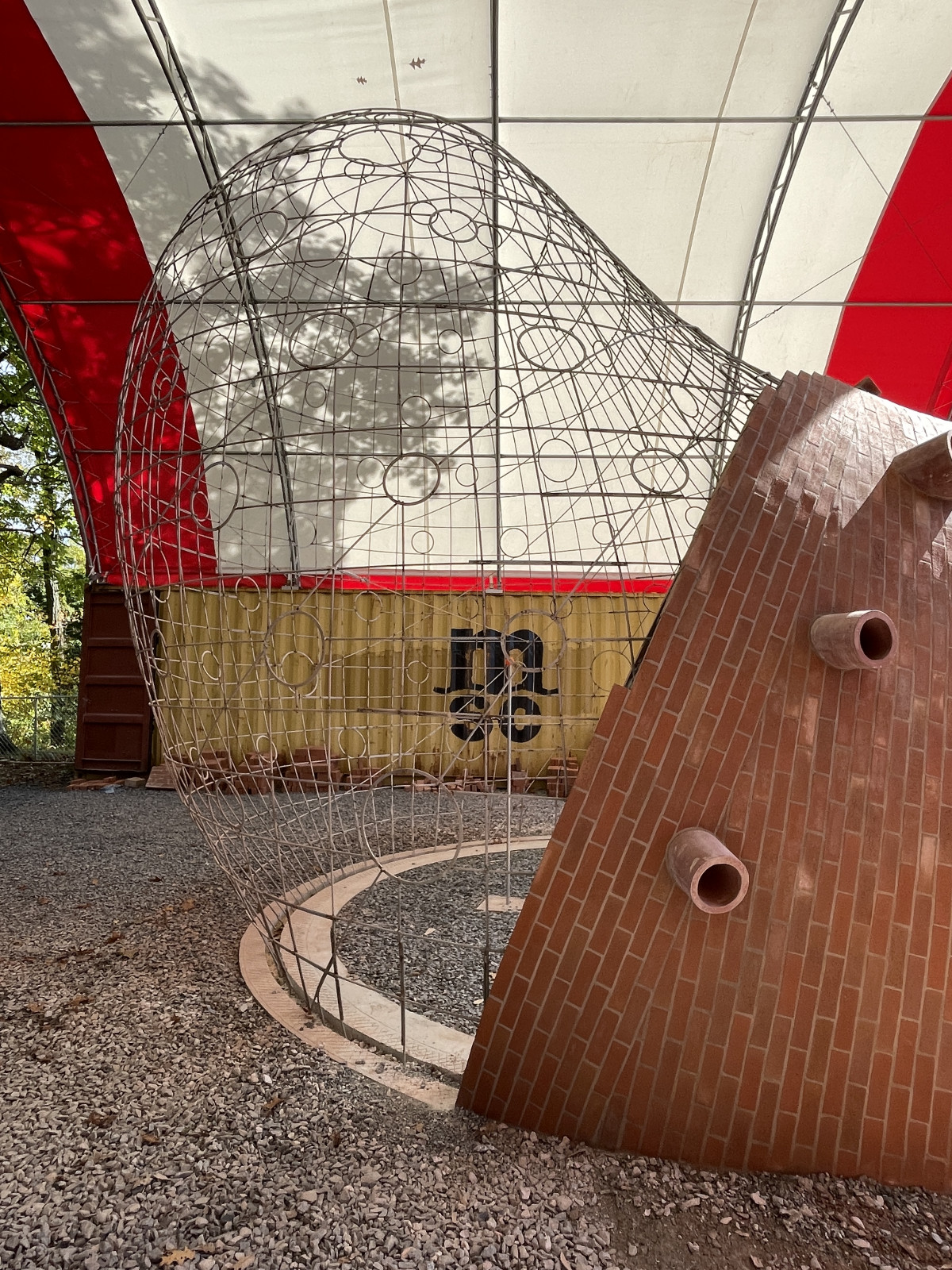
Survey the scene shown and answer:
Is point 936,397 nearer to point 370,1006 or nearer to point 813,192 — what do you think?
point 813,192

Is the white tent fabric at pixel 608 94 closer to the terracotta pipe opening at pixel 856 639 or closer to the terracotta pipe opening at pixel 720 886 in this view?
the terracotta pipe opening at pixel 856 639

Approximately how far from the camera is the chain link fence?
14500mm

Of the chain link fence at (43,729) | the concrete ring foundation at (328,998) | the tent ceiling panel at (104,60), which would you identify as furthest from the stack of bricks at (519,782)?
the tent ceiling panel at (104,60)

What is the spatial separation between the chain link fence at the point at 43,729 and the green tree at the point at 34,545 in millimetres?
61

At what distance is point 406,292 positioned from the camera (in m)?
11.2

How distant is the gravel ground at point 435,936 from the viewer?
407 centimetres

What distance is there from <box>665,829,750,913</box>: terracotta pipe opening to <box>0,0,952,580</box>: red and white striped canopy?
9080 mm

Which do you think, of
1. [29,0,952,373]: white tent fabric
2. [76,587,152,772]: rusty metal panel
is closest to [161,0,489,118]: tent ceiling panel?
[29,0,952,373]: white tent fabric

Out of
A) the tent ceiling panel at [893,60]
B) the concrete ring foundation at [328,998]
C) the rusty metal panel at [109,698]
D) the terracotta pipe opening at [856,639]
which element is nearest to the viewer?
the terracotta pipe opening at [856,639]

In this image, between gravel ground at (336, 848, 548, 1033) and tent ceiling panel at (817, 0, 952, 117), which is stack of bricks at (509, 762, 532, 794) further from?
tent ceiling panel at (817, 0, 952, 117)

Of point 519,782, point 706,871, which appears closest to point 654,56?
point 519,782

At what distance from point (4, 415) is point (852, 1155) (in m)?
16.5

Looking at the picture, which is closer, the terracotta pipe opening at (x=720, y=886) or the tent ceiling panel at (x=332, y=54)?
the terracotta pipe opening at (x=720, y=886)

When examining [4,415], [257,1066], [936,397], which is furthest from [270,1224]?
[4,415]
